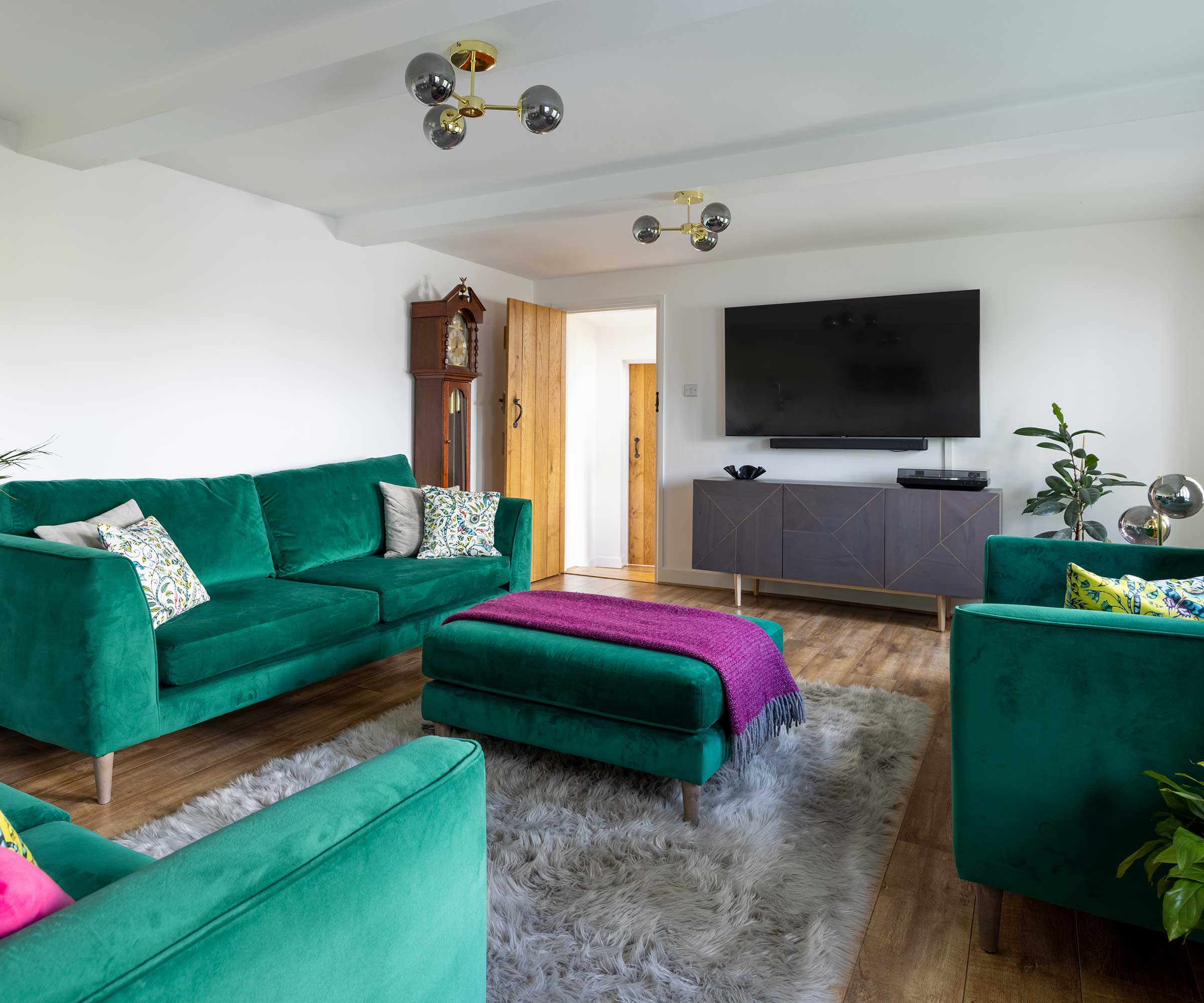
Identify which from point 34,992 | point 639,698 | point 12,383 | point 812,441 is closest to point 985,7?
point 639,698

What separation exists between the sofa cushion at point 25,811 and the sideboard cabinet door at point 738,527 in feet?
13.4

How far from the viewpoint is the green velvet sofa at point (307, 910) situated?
2.02 feet

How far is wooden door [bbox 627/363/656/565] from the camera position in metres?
7.11

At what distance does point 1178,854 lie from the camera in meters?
1.22

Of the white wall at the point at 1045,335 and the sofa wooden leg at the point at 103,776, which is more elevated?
the white wall at the point at 1045,335

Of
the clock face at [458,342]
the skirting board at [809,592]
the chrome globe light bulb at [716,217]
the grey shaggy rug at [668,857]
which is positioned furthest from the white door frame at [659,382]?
the grey shaggy rug at [668,857]

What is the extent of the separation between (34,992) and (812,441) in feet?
16.5

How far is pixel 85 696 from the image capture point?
224 centimetres

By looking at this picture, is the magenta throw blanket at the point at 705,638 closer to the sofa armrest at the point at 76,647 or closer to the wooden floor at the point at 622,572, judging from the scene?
the sofa armrest at the point at 76,647

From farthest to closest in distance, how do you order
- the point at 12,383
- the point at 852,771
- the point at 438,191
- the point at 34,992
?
the point at 438,191, the point at 12,383, the point at 852,771, the point at 34,992

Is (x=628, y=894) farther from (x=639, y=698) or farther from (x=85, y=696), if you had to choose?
(x=85, y=696)

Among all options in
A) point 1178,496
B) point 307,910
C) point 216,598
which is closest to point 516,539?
point 216,598

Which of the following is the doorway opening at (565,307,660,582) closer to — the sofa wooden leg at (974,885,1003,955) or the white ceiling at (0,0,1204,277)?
the white ceiling at (0,0,1204,277)

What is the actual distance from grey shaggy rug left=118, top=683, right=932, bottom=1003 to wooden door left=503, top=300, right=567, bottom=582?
2.91 meters
